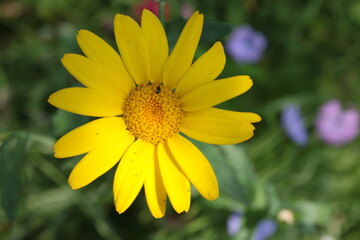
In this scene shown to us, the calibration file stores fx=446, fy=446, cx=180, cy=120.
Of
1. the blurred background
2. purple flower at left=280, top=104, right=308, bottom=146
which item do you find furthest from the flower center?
purple flower at left=280, top=104, right=308, bottom=146

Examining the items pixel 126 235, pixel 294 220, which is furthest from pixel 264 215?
pixel 126 235

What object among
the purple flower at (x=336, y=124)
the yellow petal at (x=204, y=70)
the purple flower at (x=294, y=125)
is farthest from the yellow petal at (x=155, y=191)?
the purple flower at (x=336, y=124)

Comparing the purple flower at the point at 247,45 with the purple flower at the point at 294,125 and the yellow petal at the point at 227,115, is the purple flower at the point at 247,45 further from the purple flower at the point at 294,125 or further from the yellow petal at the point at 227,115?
the yellow petal at the point at 227,115

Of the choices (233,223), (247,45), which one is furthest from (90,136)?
(247,45)

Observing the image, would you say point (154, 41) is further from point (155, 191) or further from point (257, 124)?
point (257, 124)

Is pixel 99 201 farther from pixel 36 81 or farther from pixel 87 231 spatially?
pixel 36 81
